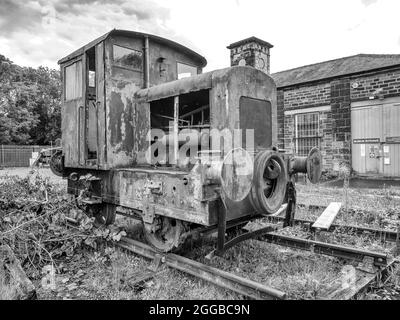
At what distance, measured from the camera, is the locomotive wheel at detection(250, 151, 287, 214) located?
355 cm

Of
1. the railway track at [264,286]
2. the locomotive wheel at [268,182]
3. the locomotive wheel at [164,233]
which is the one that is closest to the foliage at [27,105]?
the locomotive wheel at [164,233]

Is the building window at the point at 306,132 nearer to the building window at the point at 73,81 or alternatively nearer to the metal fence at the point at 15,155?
the building window at the point at 73,81

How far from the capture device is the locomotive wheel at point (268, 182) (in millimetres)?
3552

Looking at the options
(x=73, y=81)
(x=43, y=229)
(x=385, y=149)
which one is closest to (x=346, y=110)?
(x=385, y=149)

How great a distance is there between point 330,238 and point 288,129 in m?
9.50

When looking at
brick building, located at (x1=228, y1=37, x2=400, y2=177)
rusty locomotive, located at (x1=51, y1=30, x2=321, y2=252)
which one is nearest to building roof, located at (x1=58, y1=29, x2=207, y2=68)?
rusty locomotive, located at (x1=51, y1=30, x2=321, y2=252)

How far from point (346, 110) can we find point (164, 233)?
10.5 m

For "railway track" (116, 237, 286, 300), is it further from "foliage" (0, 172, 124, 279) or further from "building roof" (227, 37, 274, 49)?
"building roof" (227, 37, 274, 49)

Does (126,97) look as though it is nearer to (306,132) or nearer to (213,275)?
(213,275)

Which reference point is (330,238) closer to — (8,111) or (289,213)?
(289,213)

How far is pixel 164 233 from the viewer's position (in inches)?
162

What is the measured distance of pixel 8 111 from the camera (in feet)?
101

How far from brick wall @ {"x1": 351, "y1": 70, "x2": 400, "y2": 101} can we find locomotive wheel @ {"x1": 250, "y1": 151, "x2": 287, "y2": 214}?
30.7 feet
